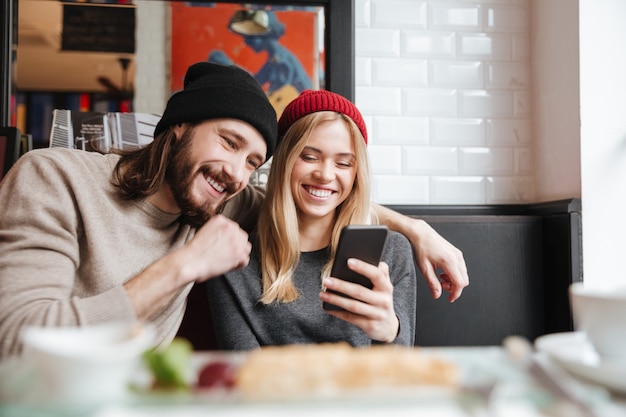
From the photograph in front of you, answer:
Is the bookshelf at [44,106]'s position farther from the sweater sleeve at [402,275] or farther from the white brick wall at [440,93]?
the sweater sleeve at [402,275]

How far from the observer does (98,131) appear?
1.90m

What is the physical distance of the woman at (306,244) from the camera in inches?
55.1

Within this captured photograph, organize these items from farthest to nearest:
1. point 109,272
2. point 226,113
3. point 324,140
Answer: point 324,140
point 226,113
point 109,272

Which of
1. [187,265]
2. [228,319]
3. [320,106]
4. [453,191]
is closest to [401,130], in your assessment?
[453,191]

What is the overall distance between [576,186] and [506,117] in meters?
0.49

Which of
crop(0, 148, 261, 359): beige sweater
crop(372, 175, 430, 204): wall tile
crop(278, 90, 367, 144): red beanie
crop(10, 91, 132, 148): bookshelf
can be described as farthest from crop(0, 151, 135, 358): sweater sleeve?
crop(372, 175, 430, 204): wall tile

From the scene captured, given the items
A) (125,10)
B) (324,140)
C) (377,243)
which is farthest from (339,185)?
(125,10)

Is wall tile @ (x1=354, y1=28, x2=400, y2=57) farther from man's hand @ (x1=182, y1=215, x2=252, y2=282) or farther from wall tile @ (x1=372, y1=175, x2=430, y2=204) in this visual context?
man's hand @ (x1=182, y1=215, x2=252, y2=282)

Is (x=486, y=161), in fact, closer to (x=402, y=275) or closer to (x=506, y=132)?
(x=506, y=132)

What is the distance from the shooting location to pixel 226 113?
1.38 metres

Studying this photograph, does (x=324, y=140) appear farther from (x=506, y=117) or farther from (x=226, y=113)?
(x=506, y=117)

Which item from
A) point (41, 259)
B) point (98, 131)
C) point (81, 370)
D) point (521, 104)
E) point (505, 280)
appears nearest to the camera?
point (81, 370)

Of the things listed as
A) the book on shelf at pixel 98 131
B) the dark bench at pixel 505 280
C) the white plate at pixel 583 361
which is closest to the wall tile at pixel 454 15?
the dark bench at pixel 505 280

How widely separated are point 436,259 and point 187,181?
65 cm
